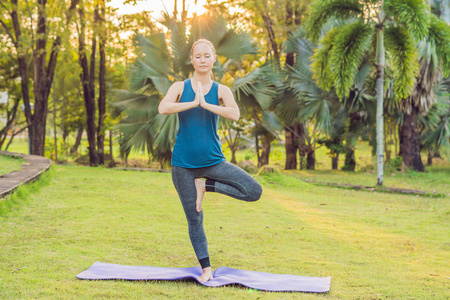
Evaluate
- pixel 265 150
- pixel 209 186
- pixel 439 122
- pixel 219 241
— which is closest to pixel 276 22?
pixel 265 150

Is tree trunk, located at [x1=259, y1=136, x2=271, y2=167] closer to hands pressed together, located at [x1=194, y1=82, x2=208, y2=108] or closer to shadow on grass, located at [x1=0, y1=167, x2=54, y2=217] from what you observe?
shadow on grass, located at [x1=0, y1=167, x2=54, y2=217]

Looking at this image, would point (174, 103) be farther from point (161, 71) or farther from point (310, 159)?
point (310, 159)

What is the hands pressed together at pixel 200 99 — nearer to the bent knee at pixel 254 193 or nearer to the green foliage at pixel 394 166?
the bent knee at pixel 254 193

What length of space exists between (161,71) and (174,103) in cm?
1192

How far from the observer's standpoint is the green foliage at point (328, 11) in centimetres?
1449

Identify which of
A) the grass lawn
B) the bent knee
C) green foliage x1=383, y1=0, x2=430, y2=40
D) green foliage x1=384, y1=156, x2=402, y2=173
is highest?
green foliage x1=383, y1=0, x2=430, y2=40

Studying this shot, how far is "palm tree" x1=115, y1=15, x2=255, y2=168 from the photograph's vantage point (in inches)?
592

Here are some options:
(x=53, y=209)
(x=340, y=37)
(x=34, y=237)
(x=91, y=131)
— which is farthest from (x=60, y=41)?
(x=34, y=237)

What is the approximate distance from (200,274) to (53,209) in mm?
4121

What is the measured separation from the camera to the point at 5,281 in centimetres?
419

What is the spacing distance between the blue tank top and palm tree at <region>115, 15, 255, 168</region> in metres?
10.6

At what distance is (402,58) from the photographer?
14.0m

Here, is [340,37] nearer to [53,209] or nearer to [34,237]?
[53,209]

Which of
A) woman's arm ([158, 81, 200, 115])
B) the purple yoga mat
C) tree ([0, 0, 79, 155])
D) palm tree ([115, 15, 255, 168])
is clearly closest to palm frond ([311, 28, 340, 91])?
palm tree ([115, 15, 255, 168])
